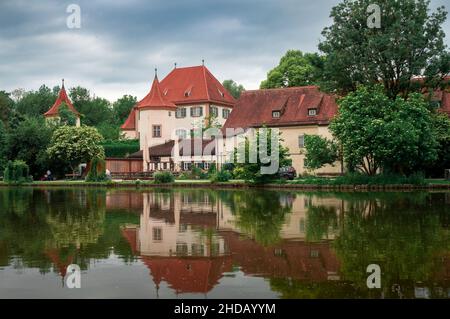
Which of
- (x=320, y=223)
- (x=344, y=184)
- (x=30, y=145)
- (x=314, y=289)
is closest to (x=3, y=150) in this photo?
(x=30, y=145)

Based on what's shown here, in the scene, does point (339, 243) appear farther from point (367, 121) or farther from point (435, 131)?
point (435, 131)

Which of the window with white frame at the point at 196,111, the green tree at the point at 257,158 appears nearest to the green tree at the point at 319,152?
the green tree at the point at 257,158

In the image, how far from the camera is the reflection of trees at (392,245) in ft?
30.8

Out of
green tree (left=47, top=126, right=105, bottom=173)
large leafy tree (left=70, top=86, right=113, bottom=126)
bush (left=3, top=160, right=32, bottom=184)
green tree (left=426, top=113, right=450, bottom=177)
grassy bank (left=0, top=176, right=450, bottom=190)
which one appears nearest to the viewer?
grassy bank (left=0, top=176, right=450, bottom=190)

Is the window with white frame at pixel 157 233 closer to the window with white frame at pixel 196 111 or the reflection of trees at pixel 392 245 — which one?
the reflection of trees at pixel 392 245

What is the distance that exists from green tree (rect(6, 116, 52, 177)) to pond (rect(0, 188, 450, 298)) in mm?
44696

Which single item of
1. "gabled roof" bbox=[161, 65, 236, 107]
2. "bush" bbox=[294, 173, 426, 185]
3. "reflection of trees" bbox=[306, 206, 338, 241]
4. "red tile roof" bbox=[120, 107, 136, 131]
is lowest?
"reflection of trees" bbox=[306, 206, 338, 241]

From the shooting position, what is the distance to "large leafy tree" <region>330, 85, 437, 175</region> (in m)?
37.7

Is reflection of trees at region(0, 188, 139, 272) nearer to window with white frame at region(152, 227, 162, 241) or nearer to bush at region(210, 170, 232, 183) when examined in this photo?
window with white frame at region(152, 227, 162, 241)

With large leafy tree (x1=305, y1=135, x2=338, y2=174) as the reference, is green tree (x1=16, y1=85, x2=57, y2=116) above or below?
above

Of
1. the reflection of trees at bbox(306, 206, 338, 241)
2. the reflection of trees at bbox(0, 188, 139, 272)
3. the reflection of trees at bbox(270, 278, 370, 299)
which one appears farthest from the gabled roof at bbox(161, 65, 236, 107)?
the reflection of trees at bbox(270, 278, 370, 299)

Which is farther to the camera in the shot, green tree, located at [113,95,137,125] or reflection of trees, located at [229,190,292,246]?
green tree, located at [113,95,137,125]

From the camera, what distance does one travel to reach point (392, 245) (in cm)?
1227

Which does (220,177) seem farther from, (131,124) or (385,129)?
(131,124)
